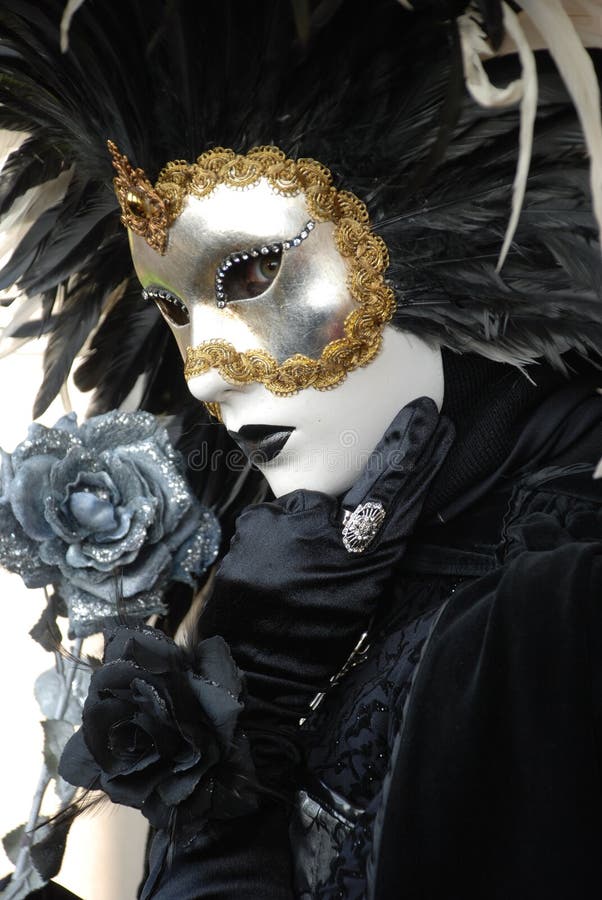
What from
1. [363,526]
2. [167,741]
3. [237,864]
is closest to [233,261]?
[363,526]

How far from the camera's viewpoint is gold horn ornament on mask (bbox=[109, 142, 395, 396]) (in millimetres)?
917

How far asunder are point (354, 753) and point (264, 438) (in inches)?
11.6

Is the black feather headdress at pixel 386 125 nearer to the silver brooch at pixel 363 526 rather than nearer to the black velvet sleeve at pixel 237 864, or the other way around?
the silver brooch at pixel 363 526

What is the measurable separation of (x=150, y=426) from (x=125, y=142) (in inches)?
13.1

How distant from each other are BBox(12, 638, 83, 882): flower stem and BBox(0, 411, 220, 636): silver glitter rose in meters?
0.08

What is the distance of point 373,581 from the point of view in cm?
94

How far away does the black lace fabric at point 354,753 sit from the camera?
33.8 inches

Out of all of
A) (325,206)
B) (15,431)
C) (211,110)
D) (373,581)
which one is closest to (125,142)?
(211,110)

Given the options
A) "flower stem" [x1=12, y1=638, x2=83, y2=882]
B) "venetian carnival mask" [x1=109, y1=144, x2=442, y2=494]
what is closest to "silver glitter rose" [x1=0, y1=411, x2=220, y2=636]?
"flower stem" [x1=12, y1=638, x2=83, y2=882]

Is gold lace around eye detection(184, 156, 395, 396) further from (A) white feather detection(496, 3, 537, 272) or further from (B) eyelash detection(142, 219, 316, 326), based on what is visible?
(A) white feather detection(496, 3, 537, 272)

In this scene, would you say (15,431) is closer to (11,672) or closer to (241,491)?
(11,672)

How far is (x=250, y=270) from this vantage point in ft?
3.09

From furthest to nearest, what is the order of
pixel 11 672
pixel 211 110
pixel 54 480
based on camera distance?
1. pixel 11 672
2. pixel 54 480
3. pixel 211 110

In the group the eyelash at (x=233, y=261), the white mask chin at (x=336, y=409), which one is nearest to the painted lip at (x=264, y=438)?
the white mask chin at (x=336, y=409)
